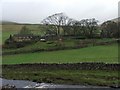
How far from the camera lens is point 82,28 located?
289 feet

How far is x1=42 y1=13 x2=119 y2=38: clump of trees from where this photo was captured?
83.7 metres

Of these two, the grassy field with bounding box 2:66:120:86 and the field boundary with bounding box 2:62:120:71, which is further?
the field boundary with bounding box 2:62:120:71

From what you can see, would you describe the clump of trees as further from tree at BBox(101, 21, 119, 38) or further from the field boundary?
the field boundary

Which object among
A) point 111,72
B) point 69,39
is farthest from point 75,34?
point 111,72

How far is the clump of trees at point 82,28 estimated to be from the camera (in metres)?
83.7

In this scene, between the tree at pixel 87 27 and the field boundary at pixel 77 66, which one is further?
the tree at pixel 87 27

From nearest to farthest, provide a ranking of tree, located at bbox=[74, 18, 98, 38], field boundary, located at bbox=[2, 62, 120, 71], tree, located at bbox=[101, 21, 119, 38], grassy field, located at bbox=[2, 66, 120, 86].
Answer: grassy field, located at bbox=[2, 66, 120, 86], field boundary, located at bbox=[2, 62, 120, 71], tree, located at bbox=[101, 21, 119, 38], tree, located at bbox=[74, 18, 98, 38]

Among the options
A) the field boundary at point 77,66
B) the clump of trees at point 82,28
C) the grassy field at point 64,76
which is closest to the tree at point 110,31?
the clump of trees at point 82,28

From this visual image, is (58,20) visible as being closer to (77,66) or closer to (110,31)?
(110,31)

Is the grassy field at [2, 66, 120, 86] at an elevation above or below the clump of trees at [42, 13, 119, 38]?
below

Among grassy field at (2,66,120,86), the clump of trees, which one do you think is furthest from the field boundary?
the clump of trees

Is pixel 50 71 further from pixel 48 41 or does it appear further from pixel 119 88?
pixel 48 41

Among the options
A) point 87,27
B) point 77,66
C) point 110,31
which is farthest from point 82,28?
point 77,66

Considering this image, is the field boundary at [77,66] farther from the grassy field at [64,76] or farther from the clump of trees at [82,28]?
the clump of trees at [82,28]
